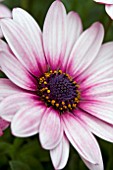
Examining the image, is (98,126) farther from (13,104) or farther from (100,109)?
(13,104)

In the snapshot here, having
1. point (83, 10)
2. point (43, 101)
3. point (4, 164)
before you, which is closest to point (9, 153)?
point (4, 164)

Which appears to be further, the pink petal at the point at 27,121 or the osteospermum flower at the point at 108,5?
the osteospermum flower at the point at 108,5

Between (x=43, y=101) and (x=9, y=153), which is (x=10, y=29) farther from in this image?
(x=9, y=153)

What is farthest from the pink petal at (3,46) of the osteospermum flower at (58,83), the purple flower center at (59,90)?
the purple flower center at (59,90)

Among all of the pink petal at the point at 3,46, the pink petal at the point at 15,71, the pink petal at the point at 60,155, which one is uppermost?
the pink petal at the point at 3,46

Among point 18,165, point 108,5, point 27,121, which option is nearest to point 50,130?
point 27,121

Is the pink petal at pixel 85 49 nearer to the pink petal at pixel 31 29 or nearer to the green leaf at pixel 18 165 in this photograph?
the pink petal at pixel 31 29

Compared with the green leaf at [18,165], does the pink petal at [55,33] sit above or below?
above

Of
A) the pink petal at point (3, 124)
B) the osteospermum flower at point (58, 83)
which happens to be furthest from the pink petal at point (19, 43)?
the pink petal at point (3, 124)
